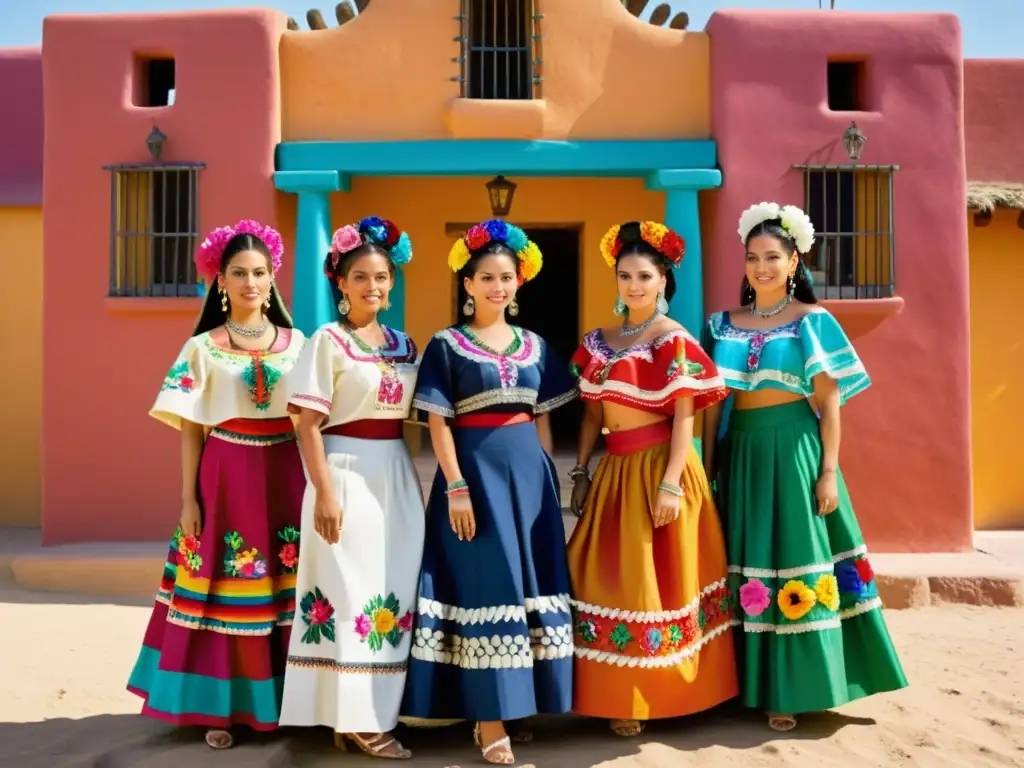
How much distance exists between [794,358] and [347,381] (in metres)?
1.70

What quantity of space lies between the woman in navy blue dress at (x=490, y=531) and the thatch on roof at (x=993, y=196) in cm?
542

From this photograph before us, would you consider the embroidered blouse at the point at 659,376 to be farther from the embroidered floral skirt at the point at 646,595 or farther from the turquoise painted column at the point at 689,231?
the turquoise painted column at the point at 689,231

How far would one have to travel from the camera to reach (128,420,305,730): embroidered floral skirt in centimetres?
364

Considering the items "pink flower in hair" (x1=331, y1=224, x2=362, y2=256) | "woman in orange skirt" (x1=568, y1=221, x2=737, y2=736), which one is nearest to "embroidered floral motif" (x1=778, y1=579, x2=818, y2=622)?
"woman in orange skirt" (x1=568, y1=221, x2=737, y2=736)

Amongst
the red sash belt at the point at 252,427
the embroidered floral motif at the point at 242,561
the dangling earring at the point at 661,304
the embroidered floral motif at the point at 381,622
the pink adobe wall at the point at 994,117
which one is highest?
the pink adobe wall at the point at 994,117

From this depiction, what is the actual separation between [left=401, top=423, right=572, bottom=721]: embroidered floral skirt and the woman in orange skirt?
A: 154mm

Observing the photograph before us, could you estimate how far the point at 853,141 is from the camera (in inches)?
275

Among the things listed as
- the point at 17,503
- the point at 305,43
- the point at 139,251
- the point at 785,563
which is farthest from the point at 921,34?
the point at 17,503

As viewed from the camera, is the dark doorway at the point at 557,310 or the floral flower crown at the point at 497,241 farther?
the dark doorway at the point at 557,310

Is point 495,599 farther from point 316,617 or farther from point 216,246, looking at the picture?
point 216,246

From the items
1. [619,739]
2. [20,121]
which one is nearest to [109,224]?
[20,121]

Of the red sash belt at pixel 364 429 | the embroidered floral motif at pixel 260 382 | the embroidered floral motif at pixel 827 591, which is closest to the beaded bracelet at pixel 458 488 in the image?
the red sash belt at pixel 364 429

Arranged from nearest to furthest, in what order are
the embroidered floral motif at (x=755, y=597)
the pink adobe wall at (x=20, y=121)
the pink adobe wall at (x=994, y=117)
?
the embroidered floral motif at (x=755, y=597) < the pink adobe wall at (x=994, y=117) < the pink adobe wall at (x=20, y=121)

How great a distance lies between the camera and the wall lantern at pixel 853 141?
275 inches
